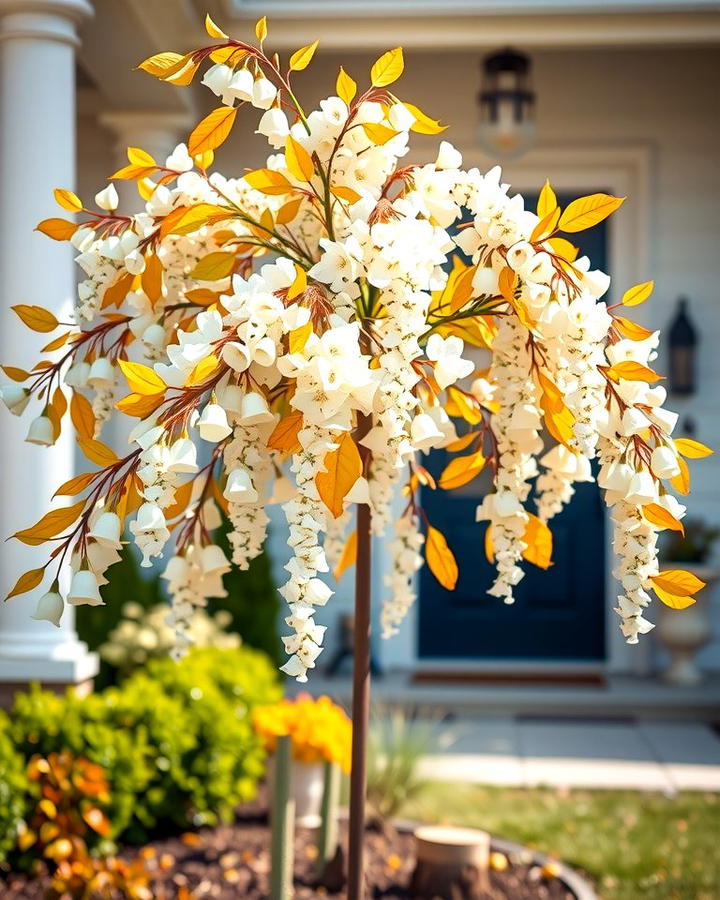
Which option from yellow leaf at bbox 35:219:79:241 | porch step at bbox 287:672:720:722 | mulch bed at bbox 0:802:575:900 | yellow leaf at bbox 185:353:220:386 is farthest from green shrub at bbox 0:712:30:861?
porch step at bbox 287:672:720:722

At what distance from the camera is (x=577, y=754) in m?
5.21

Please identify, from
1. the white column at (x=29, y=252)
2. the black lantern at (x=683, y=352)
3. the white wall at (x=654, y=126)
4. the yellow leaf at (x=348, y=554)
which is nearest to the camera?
the yellow leaf at (x=348, y=554)

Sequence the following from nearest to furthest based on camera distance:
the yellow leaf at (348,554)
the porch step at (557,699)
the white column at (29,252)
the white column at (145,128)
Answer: the yellow leaf at (348,554) < the white column at (29,252) < the white column at (145,128) < the porch step at (557,699)

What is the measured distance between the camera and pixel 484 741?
549cm

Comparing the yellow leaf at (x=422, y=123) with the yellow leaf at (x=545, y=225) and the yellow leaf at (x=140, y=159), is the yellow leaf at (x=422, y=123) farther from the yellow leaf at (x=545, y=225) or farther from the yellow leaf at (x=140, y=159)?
the yellow leaf at (x=140, y=159)

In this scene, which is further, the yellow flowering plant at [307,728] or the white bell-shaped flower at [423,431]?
the yellow flowering plant at [307,728]

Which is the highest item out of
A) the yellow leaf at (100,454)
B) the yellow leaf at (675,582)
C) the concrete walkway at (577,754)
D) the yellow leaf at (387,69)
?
the yellow leaf at (387,69)

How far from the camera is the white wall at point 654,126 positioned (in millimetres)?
6633

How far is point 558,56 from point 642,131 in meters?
0.62

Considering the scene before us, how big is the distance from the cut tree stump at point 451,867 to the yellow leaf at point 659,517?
141 centimetres

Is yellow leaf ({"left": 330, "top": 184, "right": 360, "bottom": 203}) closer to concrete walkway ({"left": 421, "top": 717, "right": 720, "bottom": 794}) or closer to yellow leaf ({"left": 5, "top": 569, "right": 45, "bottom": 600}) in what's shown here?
yellow leaf ({"left": 5, "top": 569, "right": 45, "bottom": 600})

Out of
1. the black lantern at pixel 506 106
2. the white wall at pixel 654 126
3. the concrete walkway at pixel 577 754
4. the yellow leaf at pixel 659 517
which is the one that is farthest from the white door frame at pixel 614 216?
the yellow leaf at pixel 659 517

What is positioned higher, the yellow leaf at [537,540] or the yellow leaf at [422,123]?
the yellow leaf at [422,123]

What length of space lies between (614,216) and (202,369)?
5669 mm
